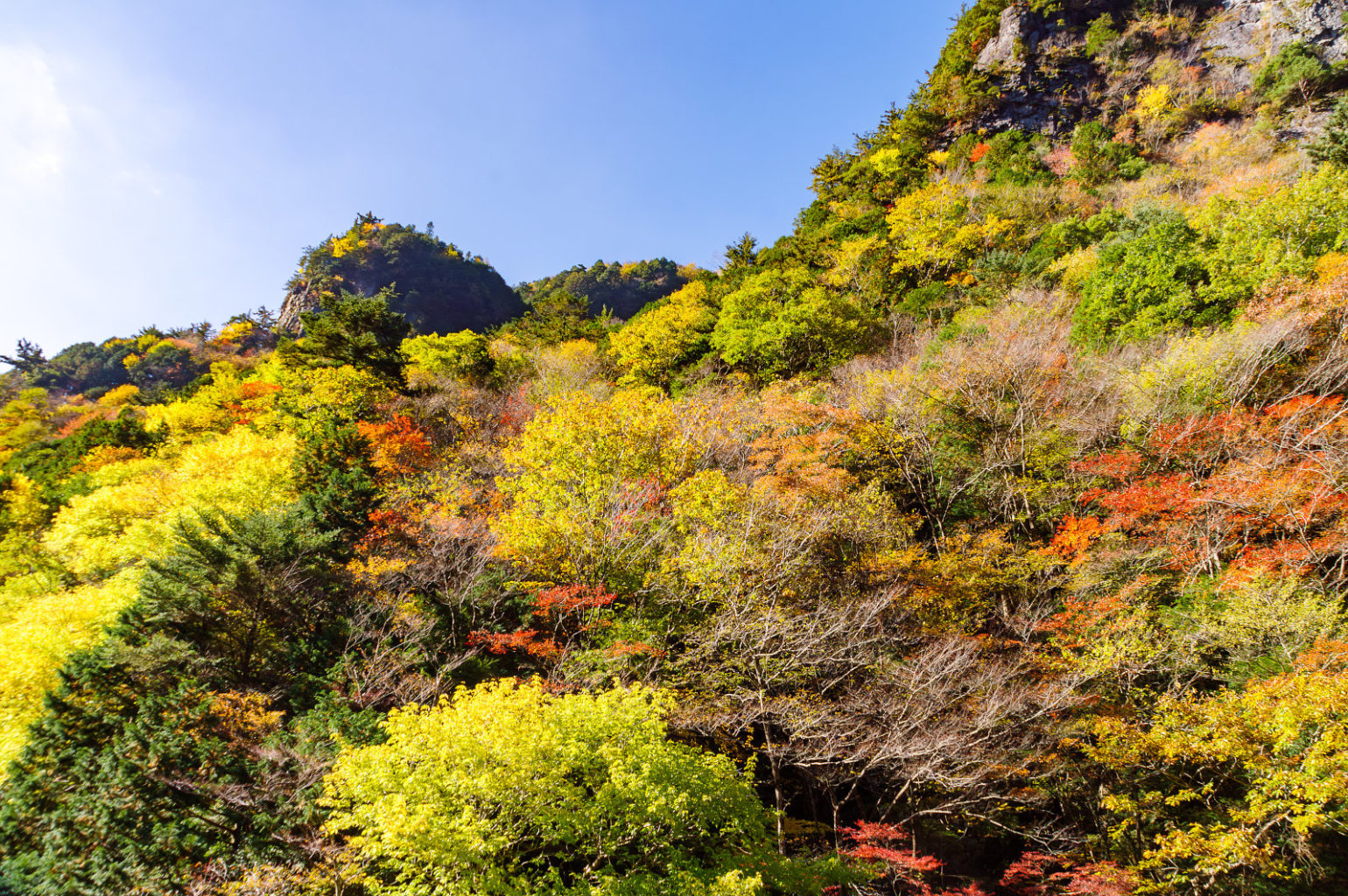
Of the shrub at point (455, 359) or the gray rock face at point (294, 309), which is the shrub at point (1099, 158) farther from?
the gray rock face at point (294, 309)

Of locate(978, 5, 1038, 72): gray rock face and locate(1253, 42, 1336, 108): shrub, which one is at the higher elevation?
locate(978, 5, 1038, 72): gray rock face

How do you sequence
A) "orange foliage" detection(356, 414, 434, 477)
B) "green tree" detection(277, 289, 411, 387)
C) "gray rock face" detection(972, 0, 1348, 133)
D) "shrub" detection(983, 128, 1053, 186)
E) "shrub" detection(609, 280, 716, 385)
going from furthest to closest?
"gray rock face" detection(972, 0, 1348, 133) → "shrub" detection(983, 128, 1053, 186) → "shrub" detection(609, 280, 716, 385) → "green tree" detection(277, 289, 411, 387) → "orange foliage" detection(356, 414, 434, 477)

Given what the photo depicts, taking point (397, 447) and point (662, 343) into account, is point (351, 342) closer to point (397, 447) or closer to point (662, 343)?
point (397, 447)

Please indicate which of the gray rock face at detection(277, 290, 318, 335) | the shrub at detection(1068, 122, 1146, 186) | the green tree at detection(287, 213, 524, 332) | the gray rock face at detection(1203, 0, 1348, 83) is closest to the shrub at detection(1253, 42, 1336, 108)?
the gray rock face at detection(1203, 0, 1348, 83)

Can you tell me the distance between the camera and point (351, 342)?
24.6 m

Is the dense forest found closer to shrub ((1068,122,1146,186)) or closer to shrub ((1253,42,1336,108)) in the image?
shrub ((1068,122,1146,186))

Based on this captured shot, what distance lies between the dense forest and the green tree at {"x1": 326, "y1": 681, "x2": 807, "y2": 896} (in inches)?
2.7

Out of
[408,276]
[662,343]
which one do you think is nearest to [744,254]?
[662,343]

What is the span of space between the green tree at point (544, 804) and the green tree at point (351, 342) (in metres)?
21.1

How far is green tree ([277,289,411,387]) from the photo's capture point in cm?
2450

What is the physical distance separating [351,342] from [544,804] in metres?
24.0

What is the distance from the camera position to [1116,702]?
1111 centimetres

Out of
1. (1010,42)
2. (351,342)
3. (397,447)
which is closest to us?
(397,447)

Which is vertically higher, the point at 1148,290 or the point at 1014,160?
the point at 1014,160
